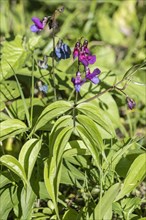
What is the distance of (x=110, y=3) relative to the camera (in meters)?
3.72

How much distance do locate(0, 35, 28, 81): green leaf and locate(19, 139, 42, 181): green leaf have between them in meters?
0.46

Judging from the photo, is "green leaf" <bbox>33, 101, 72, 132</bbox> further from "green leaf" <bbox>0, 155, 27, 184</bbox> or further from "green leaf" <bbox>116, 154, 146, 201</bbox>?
"green leaf" <bbox>116, 154, 146, 201</bbox>

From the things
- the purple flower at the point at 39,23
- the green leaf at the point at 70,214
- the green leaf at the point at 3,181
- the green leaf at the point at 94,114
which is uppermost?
the purple flower at the point at 39,23

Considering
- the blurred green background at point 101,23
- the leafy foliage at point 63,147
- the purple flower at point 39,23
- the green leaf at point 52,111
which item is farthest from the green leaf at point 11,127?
the blurred green background at point 101,23

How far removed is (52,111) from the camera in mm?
1639

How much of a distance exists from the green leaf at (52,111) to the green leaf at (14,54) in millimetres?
421

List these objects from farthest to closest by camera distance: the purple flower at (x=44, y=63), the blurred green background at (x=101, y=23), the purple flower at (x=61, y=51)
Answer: the blurred green background at (x=101, y=23) → the purple flower at (x=44, y=63) → the purple flower at (x=61, y=51)

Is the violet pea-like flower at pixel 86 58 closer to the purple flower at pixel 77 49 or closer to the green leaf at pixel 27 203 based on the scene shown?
the purple flower at pixel 77 49

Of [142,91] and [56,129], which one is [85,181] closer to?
[56,129]

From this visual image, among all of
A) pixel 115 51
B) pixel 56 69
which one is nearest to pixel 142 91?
pixel 56 69

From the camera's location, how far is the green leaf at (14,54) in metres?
2.05

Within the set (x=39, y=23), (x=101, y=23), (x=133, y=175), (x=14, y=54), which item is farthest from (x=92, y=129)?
(x=101, y=23)

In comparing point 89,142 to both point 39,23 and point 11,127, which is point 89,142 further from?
point 39,23

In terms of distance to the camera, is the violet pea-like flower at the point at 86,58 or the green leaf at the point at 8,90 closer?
the violet pea-like flower at the point at 86,58
